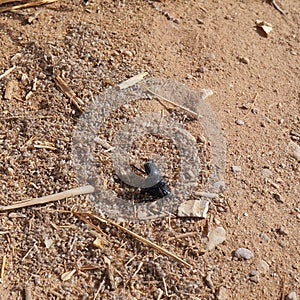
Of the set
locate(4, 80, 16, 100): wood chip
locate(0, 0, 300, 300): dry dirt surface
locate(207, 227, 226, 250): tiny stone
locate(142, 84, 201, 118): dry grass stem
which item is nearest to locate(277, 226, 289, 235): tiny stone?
locate(0, 0, 300, 300): dry dirt surface

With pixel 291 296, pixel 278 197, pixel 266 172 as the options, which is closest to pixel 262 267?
pixel 291 296

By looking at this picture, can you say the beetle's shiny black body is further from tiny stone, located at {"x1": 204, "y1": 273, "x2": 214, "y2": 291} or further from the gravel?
the gravel

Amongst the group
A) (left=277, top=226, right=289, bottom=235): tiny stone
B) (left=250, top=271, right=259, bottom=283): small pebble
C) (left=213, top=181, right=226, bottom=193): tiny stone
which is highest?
(left=277, top=226, right=289, bottom=235): tiny stone

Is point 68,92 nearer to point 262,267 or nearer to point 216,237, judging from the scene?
point 216,237

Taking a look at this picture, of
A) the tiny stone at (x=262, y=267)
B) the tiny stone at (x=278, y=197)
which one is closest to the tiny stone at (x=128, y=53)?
the tiny stone at (x=278, y=197)

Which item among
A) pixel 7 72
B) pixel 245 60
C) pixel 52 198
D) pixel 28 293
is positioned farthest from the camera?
pixel 245 60

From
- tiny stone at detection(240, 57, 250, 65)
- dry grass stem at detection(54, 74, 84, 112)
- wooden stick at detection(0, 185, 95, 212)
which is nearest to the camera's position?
wooden stick at detection(0, 185, 95, 212)

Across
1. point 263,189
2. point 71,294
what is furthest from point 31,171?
point 263,189
